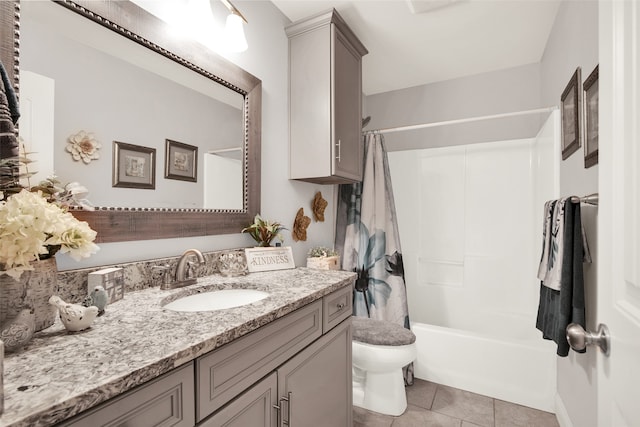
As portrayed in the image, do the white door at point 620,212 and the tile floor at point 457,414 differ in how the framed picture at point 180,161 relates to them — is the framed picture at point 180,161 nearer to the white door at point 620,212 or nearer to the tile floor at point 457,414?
the white door at point 620,212

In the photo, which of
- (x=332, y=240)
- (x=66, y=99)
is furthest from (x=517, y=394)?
(x=66, y=99)

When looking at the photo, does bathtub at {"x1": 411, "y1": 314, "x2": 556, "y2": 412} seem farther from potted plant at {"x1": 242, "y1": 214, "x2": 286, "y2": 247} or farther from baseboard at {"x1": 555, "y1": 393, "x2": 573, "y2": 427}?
potted plant at {"x1": 242, "y1": 214, "x2": 286, "y2": 247}

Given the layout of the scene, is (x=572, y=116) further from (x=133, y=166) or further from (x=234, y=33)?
(x=133, y=166)

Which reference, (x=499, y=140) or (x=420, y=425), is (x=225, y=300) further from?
(x=499, y=140)

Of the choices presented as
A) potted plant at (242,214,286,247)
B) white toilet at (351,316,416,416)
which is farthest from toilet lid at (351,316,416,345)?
potted plant at (242,214,286,247)

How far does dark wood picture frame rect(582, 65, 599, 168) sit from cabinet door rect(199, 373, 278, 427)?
4.84ft

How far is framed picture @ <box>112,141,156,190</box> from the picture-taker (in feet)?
3.66

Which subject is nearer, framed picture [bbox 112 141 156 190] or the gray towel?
framed picture [bbox 112 141 156 190]

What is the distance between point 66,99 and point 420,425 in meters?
2.22

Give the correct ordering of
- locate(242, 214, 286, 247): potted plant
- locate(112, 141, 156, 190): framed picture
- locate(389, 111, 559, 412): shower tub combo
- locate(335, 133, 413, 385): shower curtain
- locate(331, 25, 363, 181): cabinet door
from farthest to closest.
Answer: locate(335, 133, 413, 385): shower curtain
locate(389, 111, 559, 412): shower tub combo
locate(331, 25, 363, 181): cabinet door
locate(242, 214, 286, 247): potted plant
locate(112, 141, 156, 190): framed picture

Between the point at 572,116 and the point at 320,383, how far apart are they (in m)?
1.78

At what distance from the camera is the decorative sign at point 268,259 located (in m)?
1.56

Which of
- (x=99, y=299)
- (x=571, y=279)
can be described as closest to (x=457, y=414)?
(x=571, y=279)

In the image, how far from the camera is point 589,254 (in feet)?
4.53
